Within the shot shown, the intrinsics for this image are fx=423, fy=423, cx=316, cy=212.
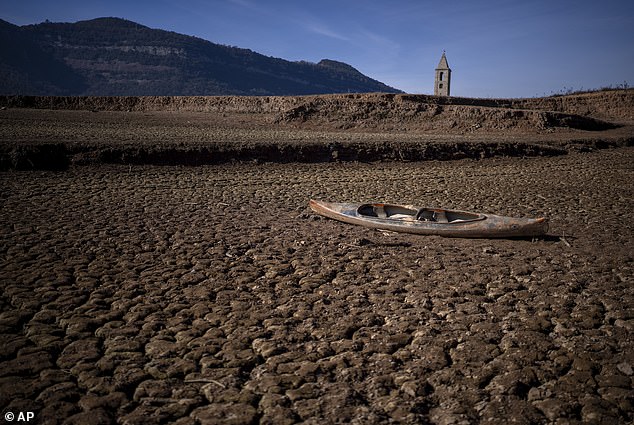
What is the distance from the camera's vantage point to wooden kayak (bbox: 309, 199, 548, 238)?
451 cm

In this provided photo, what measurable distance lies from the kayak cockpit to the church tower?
3606 cm

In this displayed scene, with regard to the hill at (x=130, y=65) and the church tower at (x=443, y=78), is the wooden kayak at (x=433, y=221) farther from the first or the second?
the hill at (x=130, y=65)

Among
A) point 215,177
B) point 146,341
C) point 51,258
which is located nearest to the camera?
point 146,341

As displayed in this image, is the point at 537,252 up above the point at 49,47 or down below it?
below

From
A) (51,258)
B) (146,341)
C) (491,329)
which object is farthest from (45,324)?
(491,329)

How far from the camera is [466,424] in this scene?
189 centimetres

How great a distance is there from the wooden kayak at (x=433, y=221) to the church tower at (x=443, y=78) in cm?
3618

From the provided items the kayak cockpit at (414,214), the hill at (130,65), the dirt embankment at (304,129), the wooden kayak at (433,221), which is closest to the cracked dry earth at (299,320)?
the wooden kayak at (433,221)

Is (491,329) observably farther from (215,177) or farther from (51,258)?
(215,177)

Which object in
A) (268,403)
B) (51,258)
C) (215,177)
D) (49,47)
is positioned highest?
(49,47)

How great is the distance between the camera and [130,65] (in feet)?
364

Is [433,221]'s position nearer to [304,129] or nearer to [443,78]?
[304,129]

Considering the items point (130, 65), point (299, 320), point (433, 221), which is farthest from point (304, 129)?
point (130, 65)

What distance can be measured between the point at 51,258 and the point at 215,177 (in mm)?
4954
